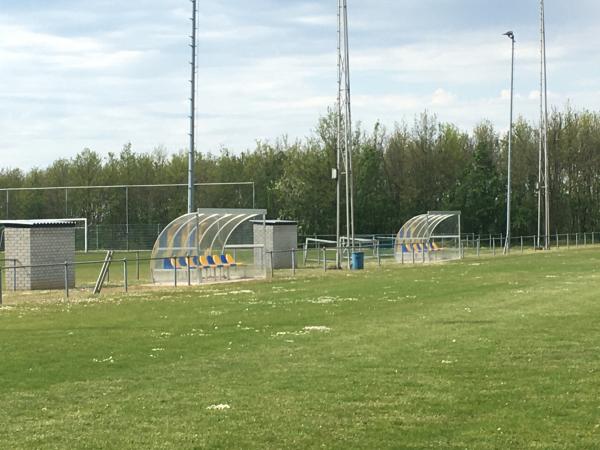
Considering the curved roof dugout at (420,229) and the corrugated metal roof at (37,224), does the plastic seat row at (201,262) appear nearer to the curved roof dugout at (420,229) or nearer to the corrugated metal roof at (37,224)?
the corrugated metal roof at (37,224)

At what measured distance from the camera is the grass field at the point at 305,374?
845cm

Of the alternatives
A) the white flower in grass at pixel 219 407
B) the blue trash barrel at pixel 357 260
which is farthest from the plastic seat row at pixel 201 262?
the white flower in grass at pixel 219 407

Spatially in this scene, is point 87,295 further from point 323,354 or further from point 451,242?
point 451,242

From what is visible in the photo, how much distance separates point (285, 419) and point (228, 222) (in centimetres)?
2592

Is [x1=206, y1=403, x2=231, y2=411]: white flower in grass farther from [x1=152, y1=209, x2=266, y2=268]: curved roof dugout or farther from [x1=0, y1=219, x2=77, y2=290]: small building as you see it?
[x1=152, y1=209, x2=266, y2=268]: curved roof dugout

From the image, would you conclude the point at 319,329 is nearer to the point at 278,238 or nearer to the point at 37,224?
the point at 37,224

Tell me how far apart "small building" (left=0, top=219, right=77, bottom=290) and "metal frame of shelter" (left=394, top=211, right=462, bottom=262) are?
64.2 ft

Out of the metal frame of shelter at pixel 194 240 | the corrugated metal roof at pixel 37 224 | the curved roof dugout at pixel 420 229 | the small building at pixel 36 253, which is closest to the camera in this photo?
the small building at pixel 36 253

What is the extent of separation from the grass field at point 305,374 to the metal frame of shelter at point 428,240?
24450mm

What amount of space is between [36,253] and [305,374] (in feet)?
68.6

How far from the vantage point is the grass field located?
845 cm

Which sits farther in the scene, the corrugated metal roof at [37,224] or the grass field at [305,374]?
the corrugated metal roof at [37,224]

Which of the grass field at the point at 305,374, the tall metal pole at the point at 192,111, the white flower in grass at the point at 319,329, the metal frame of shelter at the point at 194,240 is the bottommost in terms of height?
the grass field at the point at 305,374

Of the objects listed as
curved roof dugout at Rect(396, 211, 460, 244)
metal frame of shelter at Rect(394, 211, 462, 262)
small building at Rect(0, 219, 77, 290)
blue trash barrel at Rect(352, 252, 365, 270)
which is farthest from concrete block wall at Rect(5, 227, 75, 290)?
curved roof dugout at Rect(396, 211, 460, 244)
